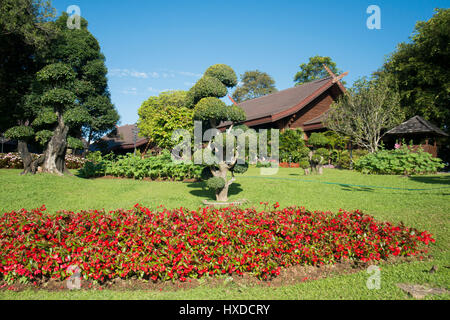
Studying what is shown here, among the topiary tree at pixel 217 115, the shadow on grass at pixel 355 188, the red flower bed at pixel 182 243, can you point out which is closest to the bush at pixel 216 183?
the topiary tree at pixel 217 115

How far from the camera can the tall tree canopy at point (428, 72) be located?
20.3 m

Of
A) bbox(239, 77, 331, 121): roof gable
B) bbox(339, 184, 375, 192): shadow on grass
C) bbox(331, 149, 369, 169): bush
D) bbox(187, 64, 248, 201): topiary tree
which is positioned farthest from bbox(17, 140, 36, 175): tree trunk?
bbox(331, 149, 369, 169): bush

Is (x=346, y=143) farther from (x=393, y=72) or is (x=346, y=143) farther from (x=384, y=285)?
(x=384, y=285)

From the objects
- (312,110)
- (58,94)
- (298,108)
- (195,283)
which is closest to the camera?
(195,283)

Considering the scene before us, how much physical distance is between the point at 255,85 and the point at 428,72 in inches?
1344

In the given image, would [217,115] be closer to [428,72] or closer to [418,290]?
[418,290]

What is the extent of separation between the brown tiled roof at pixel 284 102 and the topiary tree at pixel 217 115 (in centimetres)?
1206

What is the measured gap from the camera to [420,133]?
17703 mm

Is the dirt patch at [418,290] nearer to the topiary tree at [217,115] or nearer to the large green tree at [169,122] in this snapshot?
the topiary tree at [217,115]

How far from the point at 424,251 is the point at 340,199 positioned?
11.9 ft

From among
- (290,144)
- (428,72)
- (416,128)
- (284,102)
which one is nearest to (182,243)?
(290,144)

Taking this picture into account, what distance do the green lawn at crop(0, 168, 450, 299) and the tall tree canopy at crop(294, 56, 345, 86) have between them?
34.4m
